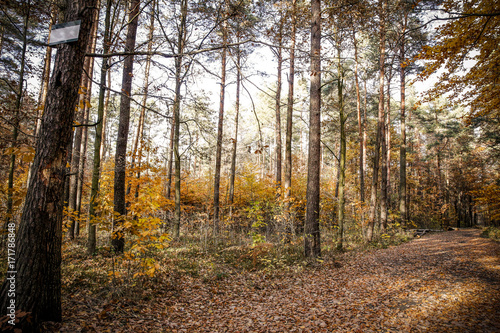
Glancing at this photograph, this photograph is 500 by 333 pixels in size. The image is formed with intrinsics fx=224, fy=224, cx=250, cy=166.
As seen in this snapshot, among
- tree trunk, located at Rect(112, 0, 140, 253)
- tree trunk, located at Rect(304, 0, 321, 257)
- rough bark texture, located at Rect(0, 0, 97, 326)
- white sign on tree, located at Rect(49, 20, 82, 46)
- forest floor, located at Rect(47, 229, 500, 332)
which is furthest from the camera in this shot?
Result: tree trunk, located at Rect(304, 0, 321, 257)

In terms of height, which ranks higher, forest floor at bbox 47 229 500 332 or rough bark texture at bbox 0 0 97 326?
rough bark texture at bbox 0 0 97 326

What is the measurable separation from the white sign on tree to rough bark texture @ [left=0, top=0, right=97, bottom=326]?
0.09 metres

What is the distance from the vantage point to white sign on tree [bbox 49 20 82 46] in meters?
2.77

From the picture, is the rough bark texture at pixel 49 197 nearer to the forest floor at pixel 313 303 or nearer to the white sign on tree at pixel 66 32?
the white sign on tree at pixel 66 32

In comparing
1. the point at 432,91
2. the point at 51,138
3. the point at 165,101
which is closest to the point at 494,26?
the point at 432,91

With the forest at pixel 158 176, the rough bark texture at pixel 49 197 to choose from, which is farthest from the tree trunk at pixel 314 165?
the rough bark texture at pixel 49 197

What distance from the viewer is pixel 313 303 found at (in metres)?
4.61

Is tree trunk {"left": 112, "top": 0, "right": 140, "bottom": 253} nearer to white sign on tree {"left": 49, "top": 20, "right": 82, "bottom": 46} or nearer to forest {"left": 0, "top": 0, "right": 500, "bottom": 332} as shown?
forest {"left": 0, "top": 0, "right": 500, "bottom": 332}

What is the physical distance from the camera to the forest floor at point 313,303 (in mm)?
3475

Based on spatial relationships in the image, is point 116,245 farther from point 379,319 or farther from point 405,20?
point 405,20

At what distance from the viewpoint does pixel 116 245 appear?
6.76 metres

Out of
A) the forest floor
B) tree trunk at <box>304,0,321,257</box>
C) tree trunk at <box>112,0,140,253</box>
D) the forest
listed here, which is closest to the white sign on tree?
the forest

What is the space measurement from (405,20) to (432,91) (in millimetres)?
8472

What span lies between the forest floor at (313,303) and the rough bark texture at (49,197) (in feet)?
1.73
